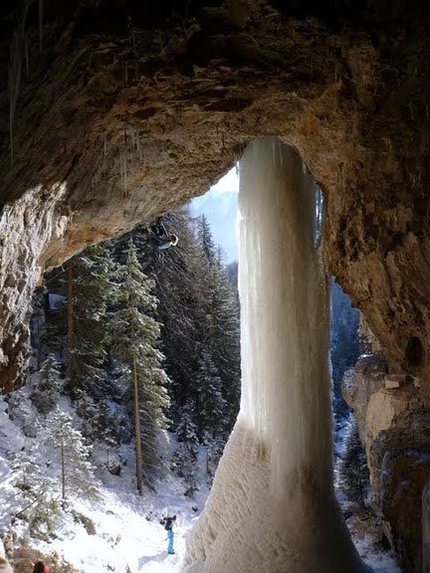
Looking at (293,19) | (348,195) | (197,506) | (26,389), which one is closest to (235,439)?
(348,195)

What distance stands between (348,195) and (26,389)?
A: 1332 centimetres

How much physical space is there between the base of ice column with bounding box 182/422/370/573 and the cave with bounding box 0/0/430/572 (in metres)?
1.07

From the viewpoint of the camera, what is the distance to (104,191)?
6832mm

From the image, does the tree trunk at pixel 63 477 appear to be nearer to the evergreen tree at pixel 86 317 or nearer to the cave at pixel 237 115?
the evergreen tree at pixel 86 317

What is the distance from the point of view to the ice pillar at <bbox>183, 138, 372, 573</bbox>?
705cm

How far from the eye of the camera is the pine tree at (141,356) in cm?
1570

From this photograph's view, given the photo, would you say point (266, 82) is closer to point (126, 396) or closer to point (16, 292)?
point (16, 292)

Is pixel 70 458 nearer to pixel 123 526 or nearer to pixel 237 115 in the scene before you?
pixel 123 526

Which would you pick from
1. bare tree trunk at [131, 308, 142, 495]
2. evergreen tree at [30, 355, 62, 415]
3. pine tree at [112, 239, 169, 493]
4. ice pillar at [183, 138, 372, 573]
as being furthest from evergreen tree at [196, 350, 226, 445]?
ice pillar at [183, 138, 372, 573]

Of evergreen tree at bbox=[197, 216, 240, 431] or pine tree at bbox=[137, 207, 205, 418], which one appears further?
evergreen tree at bbox=[197, 216, 240, 431]

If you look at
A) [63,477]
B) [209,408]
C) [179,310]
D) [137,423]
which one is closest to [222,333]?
[179,310]

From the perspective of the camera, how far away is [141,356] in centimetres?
1598

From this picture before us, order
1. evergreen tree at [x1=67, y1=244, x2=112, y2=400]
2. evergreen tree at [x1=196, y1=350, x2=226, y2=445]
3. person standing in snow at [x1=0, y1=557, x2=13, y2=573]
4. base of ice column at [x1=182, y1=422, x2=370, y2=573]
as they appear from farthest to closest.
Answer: evergreen tree at [x1=196, y1=350, x2=226, y2=445] → evergreen tree at [x1=67, y1=244, x2=112, y2=400] → base of ice column at [x1=182, y1=422, x2=370, y2=573] → person standing in snow at [x1=0, y1=557, x2=13, y2=573]

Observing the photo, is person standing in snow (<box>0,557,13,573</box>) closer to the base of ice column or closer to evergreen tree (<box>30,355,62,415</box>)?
the base of ice column
